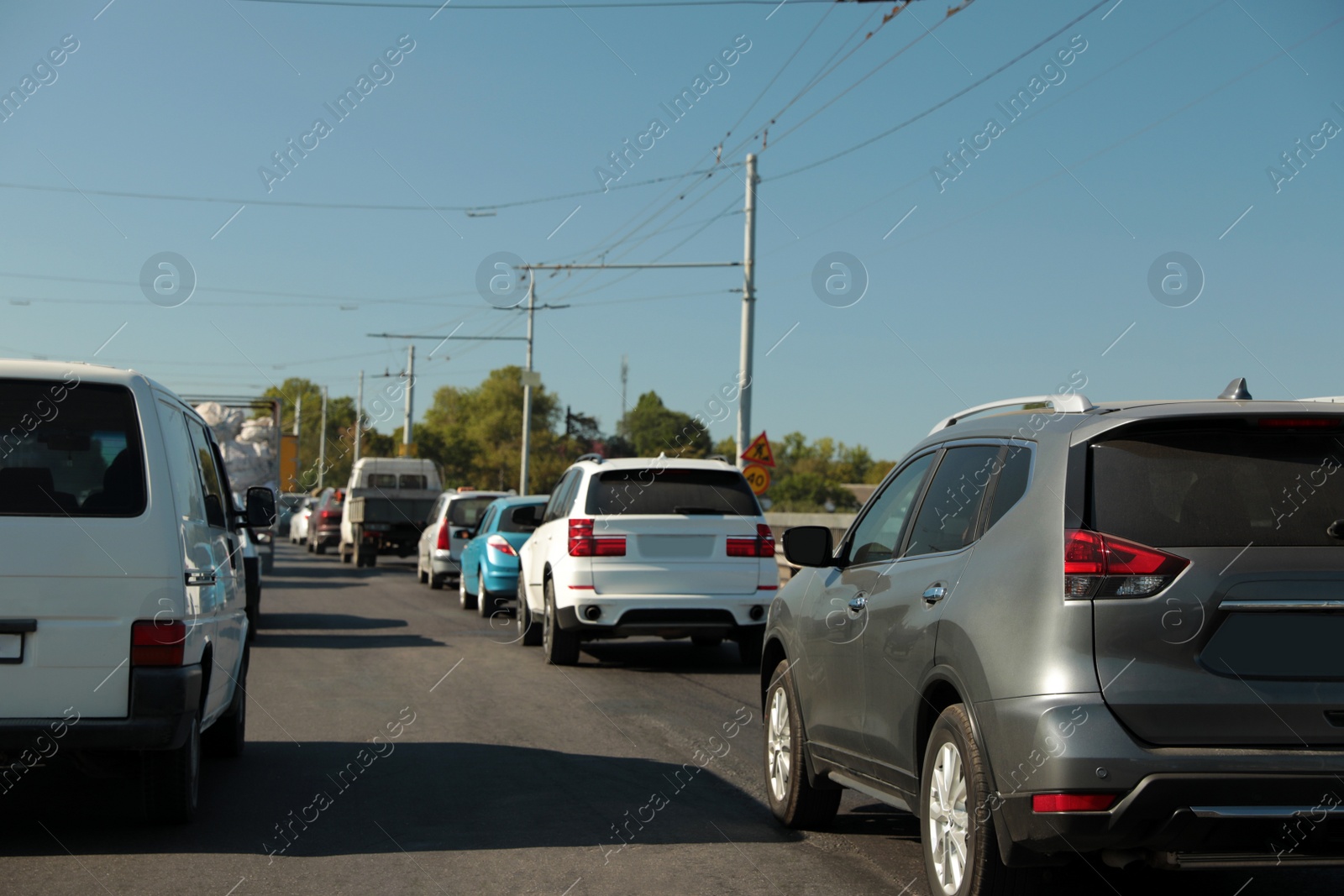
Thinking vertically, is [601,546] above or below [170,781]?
above

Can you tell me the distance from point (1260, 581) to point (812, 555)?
233 centimetres

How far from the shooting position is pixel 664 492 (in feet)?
42.4

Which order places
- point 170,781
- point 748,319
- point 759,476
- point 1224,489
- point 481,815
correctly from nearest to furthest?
point 1224,489 < point 170,781 < point 481,815 < point 759,476 < point 748,319

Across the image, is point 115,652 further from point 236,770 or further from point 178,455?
point 236,770

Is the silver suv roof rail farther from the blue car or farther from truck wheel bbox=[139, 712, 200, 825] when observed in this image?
the blue car

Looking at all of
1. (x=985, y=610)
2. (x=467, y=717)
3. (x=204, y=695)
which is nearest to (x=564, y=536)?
(x=467, y=717)

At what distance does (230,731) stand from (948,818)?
15.6 ft

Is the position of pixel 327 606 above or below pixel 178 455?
below

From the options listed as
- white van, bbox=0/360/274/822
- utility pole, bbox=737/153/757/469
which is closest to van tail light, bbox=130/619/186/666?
white van, bbox=0/360/274/822

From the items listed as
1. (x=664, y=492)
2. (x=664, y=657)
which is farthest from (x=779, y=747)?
(x=664, y=657)

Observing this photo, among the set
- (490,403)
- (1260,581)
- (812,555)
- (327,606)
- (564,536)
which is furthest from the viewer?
(490,403)

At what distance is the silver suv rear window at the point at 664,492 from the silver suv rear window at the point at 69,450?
7058 mm

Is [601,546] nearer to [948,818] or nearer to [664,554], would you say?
[664,554]

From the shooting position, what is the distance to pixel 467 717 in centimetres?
1016
